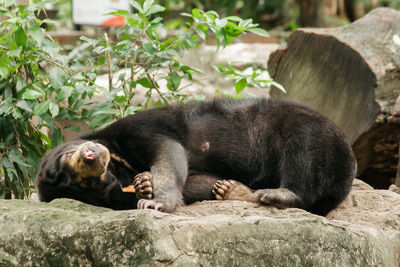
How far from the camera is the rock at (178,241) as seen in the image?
2.60m

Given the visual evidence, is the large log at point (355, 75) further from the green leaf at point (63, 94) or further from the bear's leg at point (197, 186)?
the green leaf at point (63, 94)

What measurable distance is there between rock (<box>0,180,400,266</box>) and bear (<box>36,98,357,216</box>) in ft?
1.95

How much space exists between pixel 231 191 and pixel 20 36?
1.97m

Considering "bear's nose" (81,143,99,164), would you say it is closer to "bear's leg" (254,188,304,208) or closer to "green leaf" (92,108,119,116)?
"bear's leg" (254,188,304,208)

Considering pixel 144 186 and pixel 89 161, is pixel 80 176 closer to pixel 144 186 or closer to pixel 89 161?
pixel 89 161

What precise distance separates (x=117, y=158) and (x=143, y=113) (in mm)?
452

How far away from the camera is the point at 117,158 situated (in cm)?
381

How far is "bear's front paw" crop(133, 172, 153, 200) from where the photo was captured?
3424 millimetres

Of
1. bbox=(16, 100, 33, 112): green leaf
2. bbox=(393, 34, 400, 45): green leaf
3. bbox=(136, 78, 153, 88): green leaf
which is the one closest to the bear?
bbox=(16, 100, 33, 112): green leaf

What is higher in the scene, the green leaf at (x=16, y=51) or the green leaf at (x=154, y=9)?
the green leaf at (x=154, y=9)

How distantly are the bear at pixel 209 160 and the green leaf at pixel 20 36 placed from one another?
0.92 m

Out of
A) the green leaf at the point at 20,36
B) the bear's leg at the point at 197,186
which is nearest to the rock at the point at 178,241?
the bear's leg at the point at 197,186

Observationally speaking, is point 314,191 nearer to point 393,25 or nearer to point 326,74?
point 326,74

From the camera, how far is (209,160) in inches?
160
